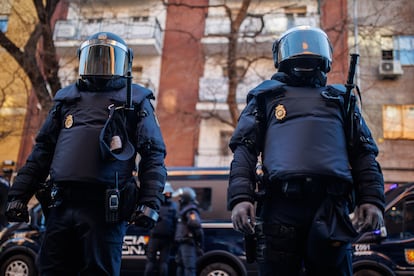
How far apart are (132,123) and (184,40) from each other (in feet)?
47.4

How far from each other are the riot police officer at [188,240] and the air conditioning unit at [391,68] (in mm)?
9153

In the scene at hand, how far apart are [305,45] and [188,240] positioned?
4598mm

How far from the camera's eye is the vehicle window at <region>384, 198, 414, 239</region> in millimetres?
5781

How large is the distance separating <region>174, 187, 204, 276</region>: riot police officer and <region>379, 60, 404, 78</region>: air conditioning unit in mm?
9153

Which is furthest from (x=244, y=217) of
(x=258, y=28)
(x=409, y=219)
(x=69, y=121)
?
(x=258, y=28)

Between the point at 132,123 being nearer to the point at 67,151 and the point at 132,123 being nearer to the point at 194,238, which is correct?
the point at 67,151

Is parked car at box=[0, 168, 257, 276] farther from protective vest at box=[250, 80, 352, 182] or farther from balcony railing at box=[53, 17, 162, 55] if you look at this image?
balcony railing at box=[53, 17, 162, 55]

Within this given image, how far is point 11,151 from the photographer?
15688 mm

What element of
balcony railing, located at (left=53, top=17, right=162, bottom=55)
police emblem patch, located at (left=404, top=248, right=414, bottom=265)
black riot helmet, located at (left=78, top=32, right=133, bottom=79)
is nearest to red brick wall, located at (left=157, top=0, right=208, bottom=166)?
balcony railing, located at (left=53, top=17, right=162, bottom=55)

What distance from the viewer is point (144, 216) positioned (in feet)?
7.97

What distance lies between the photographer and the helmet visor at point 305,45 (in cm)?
247

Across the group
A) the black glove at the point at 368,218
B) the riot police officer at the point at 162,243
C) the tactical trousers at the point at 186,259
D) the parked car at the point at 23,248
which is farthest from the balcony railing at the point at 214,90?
the black glove at the point at 368,218

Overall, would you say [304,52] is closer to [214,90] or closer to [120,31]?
[120,31]

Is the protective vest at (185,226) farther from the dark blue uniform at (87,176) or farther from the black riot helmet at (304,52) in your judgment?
the black riot helmet at (304,52)
